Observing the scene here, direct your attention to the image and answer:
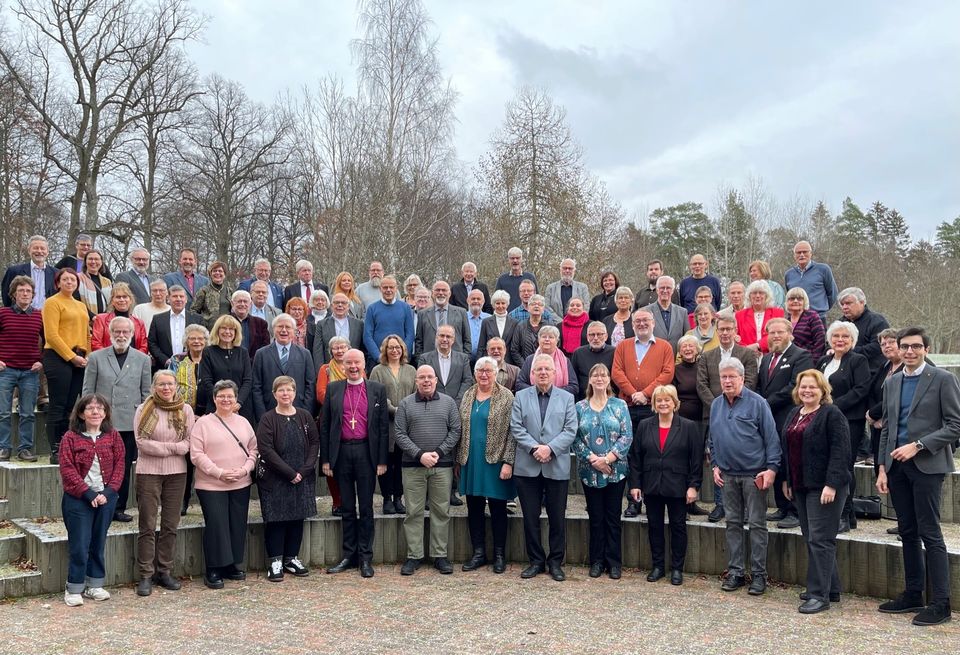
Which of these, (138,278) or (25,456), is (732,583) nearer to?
(25,456)

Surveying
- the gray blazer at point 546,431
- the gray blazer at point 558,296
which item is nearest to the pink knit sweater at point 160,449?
the gray blazer at point 546,431

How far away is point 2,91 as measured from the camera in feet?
71.2

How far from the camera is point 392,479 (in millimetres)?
8180

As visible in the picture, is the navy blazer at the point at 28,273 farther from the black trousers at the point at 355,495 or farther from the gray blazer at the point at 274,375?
the black trousers at the point at 355,495

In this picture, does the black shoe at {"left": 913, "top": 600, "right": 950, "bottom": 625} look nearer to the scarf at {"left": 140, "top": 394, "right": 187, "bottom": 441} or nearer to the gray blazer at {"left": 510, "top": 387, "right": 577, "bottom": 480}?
the gray blazer at {"left": 510, "top": 387, "right": 577, "bottom": 480}

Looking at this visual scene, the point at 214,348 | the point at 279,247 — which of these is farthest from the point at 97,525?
the point at 279,247

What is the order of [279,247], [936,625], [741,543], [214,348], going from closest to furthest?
[936,625], [741,543], [214,348], [279,247]

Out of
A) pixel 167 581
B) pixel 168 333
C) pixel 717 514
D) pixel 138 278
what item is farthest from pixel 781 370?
pixel 138 278

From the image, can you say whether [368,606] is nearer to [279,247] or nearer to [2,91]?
[2,91]

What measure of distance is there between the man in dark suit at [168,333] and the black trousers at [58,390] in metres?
0.79

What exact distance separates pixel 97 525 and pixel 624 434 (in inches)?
173

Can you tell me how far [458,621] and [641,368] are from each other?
3037 millimetres

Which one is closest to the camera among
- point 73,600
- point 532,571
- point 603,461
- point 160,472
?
point 73,600

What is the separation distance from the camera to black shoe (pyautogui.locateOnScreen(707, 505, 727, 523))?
7.66 metres
